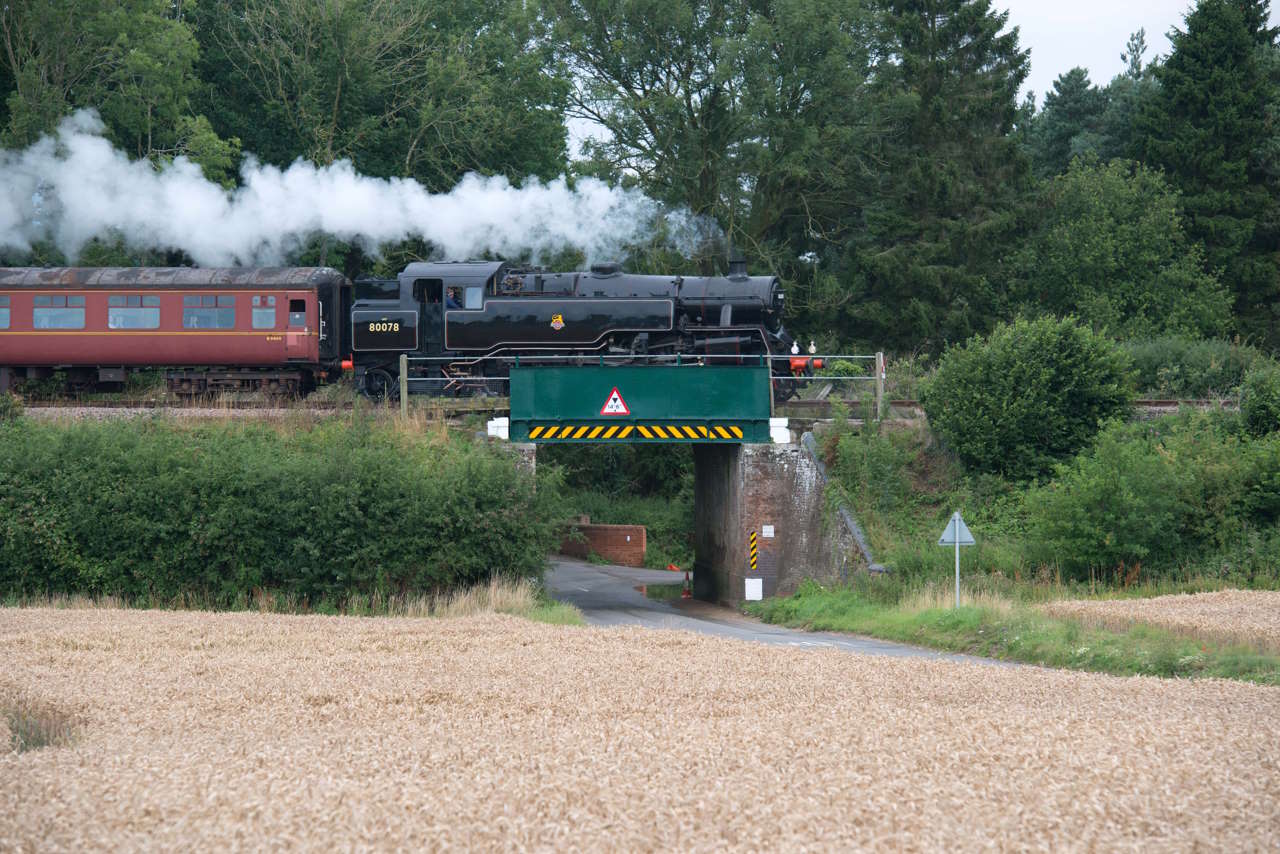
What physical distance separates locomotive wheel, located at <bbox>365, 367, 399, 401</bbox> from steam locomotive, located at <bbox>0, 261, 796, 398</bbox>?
29mm

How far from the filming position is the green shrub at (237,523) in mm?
24047

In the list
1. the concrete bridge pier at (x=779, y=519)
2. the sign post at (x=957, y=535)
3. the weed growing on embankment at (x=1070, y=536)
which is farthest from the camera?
the concrete bridge pier at (x=779, y=519)

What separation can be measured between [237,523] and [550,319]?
8856mm

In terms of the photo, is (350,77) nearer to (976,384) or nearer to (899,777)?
(976,384)

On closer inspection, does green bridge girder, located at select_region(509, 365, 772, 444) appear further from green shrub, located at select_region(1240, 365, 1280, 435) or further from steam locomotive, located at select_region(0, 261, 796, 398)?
green shrub, located at select_region(1240, 365, 1280, 435)

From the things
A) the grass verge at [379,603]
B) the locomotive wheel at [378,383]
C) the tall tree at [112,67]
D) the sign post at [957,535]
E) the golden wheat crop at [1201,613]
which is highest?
the tall tree at [112,67]

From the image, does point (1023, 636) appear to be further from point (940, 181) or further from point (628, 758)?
point (940, 181)

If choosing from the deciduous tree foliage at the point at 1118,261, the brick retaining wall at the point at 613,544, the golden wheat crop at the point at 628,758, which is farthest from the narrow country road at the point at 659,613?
the deciduous tree foliage at the point at 1118,261

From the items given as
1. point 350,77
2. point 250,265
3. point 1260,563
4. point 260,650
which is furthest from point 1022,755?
point 350,77

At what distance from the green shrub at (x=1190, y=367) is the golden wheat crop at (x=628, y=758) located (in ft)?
63.7

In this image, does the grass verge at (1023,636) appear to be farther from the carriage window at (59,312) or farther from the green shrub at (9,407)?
the carriage window at (59,312)

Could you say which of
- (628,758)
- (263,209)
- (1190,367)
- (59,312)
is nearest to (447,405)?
(59,312)

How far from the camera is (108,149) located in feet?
117

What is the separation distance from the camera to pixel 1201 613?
61.1 feet
